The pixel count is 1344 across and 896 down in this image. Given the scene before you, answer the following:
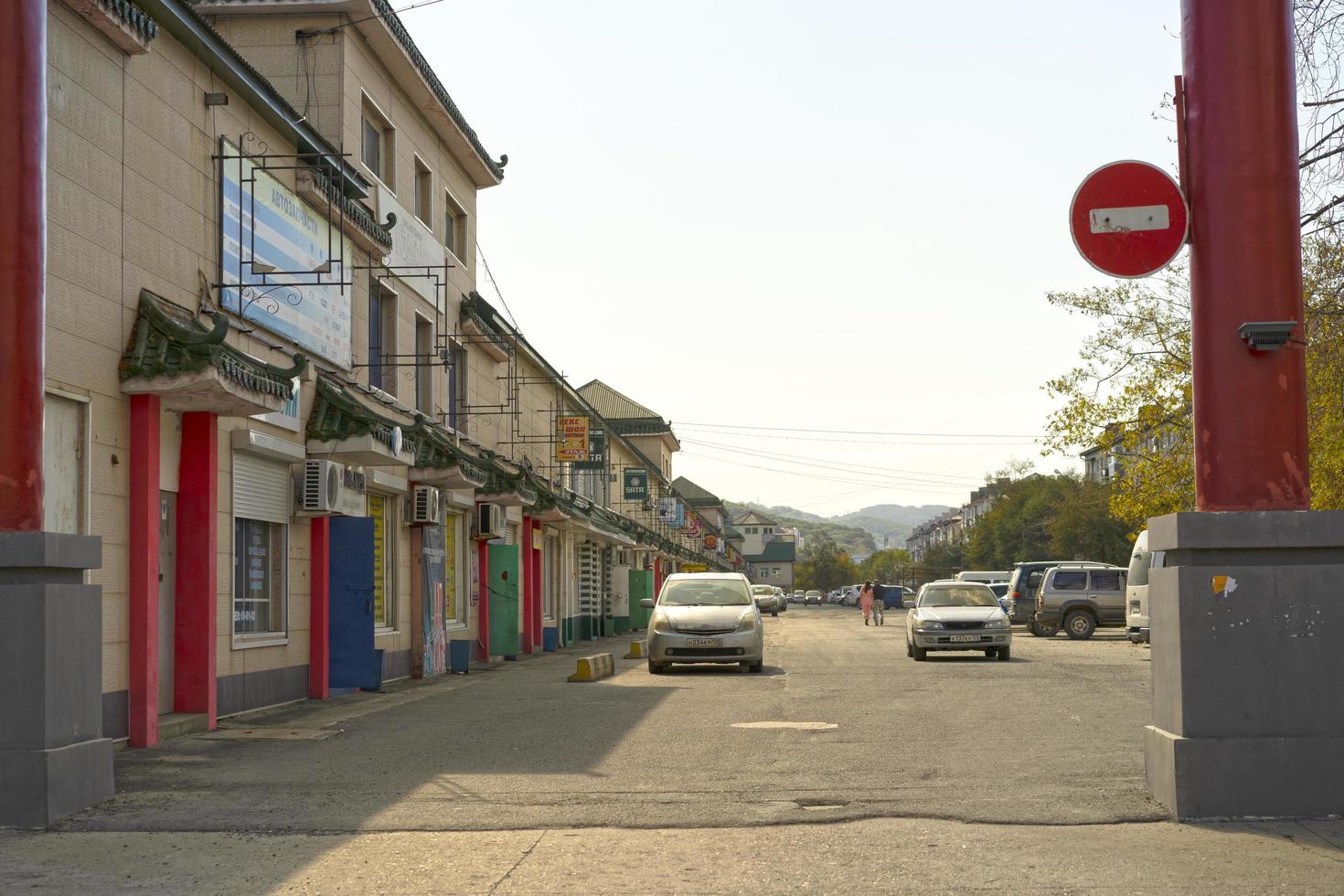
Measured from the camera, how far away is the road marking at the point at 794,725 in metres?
12.4

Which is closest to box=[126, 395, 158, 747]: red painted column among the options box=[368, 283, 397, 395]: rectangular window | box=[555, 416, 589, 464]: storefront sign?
box=[368, 283, 397, 395]: rectangular window

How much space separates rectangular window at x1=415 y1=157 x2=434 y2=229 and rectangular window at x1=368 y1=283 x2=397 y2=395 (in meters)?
2.88

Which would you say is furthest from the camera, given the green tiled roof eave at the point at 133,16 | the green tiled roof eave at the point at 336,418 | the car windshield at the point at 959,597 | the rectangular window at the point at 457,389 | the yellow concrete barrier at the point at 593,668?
the rectangular window at the point at 457,389

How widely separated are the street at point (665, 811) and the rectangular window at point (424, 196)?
11579 mm

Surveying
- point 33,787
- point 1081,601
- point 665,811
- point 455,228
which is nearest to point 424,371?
point 455,228

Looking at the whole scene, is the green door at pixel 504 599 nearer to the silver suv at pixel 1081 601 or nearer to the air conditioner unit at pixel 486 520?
the air conditioner unit at pixel 486 520

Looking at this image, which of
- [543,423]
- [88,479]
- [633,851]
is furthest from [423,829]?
Answer: [543,423]

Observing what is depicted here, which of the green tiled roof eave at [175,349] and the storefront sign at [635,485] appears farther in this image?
the storefront sign at [635,485]

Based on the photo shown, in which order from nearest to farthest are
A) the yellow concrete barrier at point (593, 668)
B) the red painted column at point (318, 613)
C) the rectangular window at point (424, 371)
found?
the red painted column at point (318, 613)
the yellow concrete barrier at point (593, 668)
the rectangular window at point (424, 371)

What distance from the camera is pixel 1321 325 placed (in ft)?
49.4

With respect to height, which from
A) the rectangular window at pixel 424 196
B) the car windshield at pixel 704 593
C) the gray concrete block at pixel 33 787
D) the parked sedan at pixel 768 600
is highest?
the rectangular window at pixel 424 196

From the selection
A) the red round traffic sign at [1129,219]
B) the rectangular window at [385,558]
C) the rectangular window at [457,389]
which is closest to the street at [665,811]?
the red round traffic sign at [1129,219]

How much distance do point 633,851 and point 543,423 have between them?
31061 mm

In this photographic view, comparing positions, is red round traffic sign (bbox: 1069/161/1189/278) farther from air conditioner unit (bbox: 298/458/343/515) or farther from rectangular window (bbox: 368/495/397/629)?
rectangular window (bbox: 368/495/397/629)
